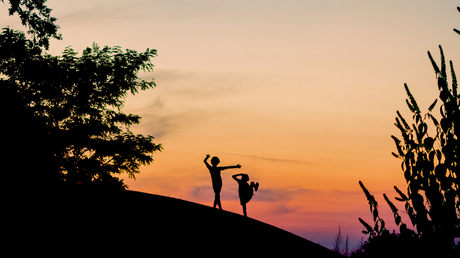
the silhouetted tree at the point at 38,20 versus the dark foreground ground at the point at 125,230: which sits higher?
the silhouetted tree at the point at 38,20

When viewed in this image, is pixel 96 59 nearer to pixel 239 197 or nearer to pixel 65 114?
pixel 65 114

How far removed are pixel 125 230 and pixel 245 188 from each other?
22.9 feet

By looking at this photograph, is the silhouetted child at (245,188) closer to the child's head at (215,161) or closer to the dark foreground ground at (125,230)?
the child's head at (215,161)

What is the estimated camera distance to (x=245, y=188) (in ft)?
44.4

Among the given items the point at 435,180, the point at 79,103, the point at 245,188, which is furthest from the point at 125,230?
the point at 79,103

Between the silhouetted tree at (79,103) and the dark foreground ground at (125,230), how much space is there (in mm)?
15529

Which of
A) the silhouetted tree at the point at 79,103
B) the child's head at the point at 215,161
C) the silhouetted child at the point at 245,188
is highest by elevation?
the silhouetted tree at the point at 79,103

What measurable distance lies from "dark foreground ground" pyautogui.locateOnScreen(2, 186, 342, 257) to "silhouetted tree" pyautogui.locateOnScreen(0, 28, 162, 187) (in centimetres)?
1553

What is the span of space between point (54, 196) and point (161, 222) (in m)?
2.07

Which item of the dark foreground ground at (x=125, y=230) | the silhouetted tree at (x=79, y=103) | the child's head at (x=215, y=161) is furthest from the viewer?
the silhouetted tree at (x=79, y=103)

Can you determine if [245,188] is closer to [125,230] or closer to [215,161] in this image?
[215,161]

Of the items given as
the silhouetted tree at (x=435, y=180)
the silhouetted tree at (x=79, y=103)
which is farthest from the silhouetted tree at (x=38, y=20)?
the silhouetted tree at (x=435, y=180)

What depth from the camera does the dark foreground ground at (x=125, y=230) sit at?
609 cm

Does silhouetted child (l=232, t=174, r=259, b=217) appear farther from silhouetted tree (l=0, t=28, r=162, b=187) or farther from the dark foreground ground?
silhouetted tree (l=0, t=28, r=162, b=187)
